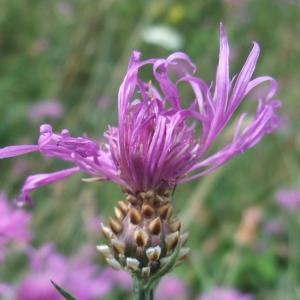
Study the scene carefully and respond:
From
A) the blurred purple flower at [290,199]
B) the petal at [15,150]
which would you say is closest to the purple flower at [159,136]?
the petal at [15,150]

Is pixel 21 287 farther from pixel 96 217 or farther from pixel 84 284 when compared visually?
pixel 96 217

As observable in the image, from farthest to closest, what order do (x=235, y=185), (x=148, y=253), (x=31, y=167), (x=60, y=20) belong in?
(x=60, y=20)
(x=235, y=185)
(x=31, y=167)
(x=148, y=253)

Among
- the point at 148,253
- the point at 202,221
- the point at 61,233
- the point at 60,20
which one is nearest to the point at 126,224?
the point at 148,253

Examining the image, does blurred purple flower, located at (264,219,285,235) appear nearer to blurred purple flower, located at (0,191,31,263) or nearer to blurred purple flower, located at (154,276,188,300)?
blurred purple flower, located at (154,276,188,300)

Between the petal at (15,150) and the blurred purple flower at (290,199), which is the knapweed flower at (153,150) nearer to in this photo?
the petal at (15,150)

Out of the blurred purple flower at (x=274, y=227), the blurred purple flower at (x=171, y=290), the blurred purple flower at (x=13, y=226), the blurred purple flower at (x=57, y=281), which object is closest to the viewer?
the blurred purple flower at (x=13, y=226)
